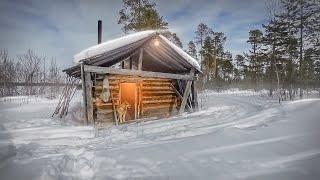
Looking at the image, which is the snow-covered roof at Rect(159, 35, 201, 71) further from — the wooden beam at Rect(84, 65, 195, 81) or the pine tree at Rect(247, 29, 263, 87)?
the pine tree at Rect(247, 29, 263, 87)

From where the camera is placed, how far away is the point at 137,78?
1462 centimetres

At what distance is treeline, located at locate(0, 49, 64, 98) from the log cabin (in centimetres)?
1435

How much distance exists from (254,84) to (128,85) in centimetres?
3990

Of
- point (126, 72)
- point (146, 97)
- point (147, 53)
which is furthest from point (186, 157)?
point (147, 53)

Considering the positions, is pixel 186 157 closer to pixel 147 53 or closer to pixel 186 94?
pixel 147 53

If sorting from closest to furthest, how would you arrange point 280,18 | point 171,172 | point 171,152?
1. point 171,172
2. point 171,152
3. point 280,18

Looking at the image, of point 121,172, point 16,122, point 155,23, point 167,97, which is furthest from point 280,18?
point 121,172

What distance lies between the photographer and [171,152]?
597cm

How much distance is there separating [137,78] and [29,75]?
21175mm

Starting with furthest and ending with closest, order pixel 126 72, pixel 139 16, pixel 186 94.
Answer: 1. pixel 139 16
2. pixel 186 94
3. pixel 126 72

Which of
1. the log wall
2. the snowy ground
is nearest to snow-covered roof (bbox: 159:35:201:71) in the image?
the log wall

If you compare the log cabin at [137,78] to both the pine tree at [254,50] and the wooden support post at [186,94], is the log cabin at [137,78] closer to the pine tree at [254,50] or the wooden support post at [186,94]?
the wooden support post at [186,94]

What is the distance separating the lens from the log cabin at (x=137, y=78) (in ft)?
39.8

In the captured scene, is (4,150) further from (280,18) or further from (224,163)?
(280,18)
